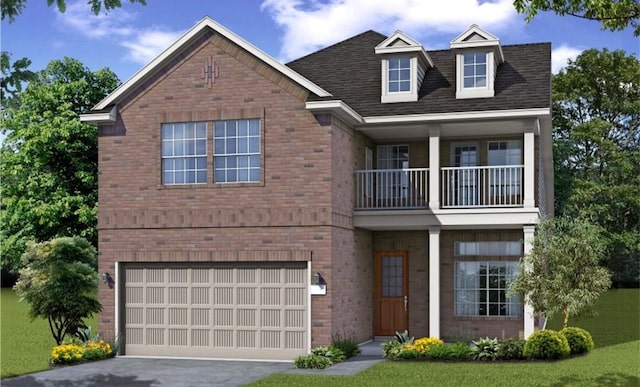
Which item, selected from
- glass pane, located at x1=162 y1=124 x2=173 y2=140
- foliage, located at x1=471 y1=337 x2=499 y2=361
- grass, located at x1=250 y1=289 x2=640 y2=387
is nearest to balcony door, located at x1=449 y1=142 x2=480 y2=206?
foliage, located at x1=471 y1=337 x2=499 y2=361

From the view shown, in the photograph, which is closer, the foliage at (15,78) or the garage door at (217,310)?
the foliage at (15,78)

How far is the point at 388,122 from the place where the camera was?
2155cm

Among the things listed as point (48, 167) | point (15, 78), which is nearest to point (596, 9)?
point (15, 78)

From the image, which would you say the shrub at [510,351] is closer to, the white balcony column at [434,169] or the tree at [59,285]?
the white balcony column at [434,169]

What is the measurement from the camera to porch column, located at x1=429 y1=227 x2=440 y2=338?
2111 cm

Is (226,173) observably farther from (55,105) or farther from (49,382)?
(55,105)

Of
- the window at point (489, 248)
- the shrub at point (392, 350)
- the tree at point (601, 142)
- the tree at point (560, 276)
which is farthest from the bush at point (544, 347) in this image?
the tree at point (601, 142)

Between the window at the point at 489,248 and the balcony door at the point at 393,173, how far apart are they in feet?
6.52

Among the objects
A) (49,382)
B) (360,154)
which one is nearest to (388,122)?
(360,154)

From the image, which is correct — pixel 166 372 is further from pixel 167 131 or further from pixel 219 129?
pixel 167 131

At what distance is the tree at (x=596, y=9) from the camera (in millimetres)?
11758

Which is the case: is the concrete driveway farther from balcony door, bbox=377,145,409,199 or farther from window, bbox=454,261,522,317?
balcony door, bbox=377,145,409,199

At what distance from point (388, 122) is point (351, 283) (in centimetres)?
404

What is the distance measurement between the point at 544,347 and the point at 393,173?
7.06 meters
